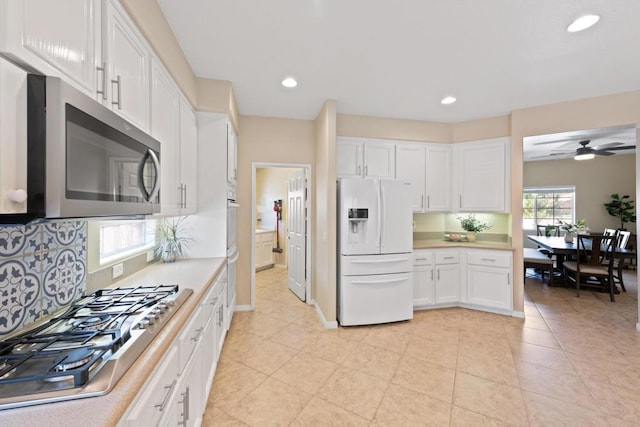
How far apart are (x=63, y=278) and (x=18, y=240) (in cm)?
32

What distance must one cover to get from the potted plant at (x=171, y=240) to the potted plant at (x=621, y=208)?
9010 mm

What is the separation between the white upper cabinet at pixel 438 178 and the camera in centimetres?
388

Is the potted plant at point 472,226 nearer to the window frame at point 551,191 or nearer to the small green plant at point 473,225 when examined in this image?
the small green plant at point 473,225

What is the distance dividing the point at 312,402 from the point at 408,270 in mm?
1937

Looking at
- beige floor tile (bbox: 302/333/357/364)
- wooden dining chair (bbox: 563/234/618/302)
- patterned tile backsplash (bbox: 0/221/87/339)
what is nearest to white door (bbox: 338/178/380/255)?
beige floor tile (bbox: 302/333/357/364)

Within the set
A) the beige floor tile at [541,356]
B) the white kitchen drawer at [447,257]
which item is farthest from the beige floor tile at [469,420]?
the white kitchen drawer at [447,257]

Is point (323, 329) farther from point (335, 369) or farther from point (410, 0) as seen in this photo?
point (410, 0)

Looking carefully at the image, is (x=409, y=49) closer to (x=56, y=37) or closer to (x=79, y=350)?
(x=56, y=37)

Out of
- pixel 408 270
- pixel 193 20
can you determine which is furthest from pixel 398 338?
pixel 193 20

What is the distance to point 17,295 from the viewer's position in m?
1.02

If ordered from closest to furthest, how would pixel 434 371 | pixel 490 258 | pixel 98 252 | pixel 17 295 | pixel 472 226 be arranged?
pixel 17 295, pixel 98 252, pixel 434 371, pixel 490 258, pixel 472 226

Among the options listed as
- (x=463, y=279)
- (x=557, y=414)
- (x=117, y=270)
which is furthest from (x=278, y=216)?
(x=557, y=414)

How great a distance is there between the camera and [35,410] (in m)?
0.64

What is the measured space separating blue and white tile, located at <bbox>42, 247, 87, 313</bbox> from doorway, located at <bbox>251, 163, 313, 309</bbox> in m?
2.24
